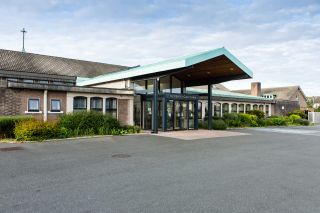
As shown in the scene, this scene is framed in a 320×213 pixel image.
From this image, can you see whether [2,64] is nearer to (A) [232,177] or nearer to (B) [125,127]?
(B) [125,127]

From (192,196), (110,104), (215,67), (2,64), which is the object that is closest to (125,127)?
(110,104)

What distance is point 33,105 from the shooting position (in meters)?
15.9

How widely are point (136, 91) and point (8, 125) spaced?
9.21m

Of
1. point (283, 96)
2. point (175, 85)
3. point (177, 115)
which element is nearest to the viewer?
point (177, 115)

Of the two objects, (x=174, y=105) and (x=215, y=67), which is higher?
(x=215, y=67)

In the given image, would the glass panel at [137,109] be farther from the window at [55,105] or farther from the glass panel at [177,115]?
the window at [55,105]

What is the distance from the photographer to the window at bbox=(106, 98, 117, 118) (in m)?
18.9

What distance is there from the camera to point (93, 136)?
14758 millimetres

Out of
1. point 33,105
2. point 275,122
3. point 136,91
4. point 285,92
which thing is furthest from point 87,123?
point 285,92

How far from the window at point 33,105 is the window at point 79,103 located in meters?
2.21

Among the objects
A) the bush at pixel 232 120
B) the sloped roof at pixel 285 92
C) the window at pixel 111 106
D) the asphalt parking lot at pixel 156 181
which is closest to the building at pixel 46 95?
the window at pixel 111 106

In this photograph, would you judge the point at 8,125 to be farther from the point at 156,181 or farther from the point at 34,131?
the point at 156,181

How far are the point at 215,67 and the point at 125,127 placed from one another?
23.0 feet

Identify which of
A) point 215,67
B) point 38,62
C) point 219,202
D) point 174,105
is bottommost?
point 219,202
